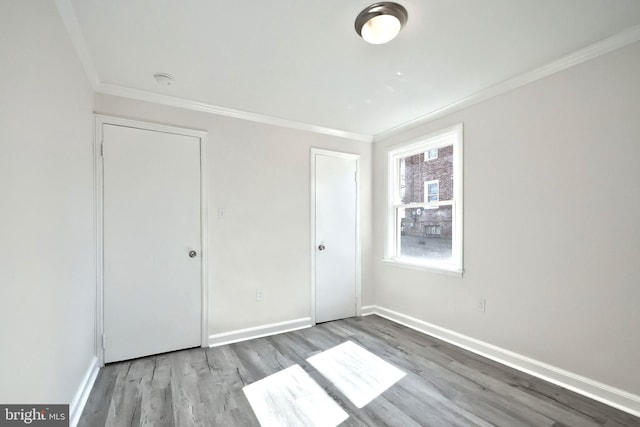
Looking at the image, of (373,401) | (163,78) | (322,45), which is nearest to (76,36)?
(163,78)

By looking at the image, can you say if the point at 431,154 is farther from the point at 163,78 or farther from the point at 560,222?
the point at 163,78

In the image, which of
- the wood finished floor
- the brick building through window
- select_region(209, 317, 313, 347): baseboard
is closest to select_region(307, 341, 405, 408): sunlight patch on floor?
the wood finished floor

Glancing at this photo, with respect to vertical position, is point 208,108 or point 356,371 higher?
point 208,108

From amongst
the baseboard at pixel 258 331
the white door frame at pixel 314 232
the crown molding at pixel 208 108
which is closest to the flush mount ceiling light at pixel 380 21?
the crown molding at pixel 208 108

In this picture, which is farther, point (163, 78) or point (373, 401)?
point (163, 78)

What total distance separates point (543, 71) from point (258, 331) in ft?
12.0

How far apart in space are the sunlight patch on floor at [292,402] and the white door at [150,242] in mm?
1104

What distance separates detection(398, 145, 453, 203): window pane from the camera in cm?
326

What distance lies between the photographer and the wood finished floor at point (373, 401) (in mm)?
1895

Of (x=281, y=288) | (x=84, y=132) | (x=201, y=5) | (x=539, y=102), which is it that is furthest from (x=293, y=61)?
(x=281, y=288)

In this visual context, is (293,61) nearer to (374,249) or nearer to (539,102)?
(539,102)

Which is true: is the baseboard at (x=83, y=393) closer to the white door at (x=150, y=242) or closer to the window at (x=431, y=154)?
the white door at (x=150, y=242)

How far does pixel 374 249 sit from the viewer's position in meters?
4.18

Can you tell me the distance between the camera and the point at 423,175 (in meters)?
3.57
